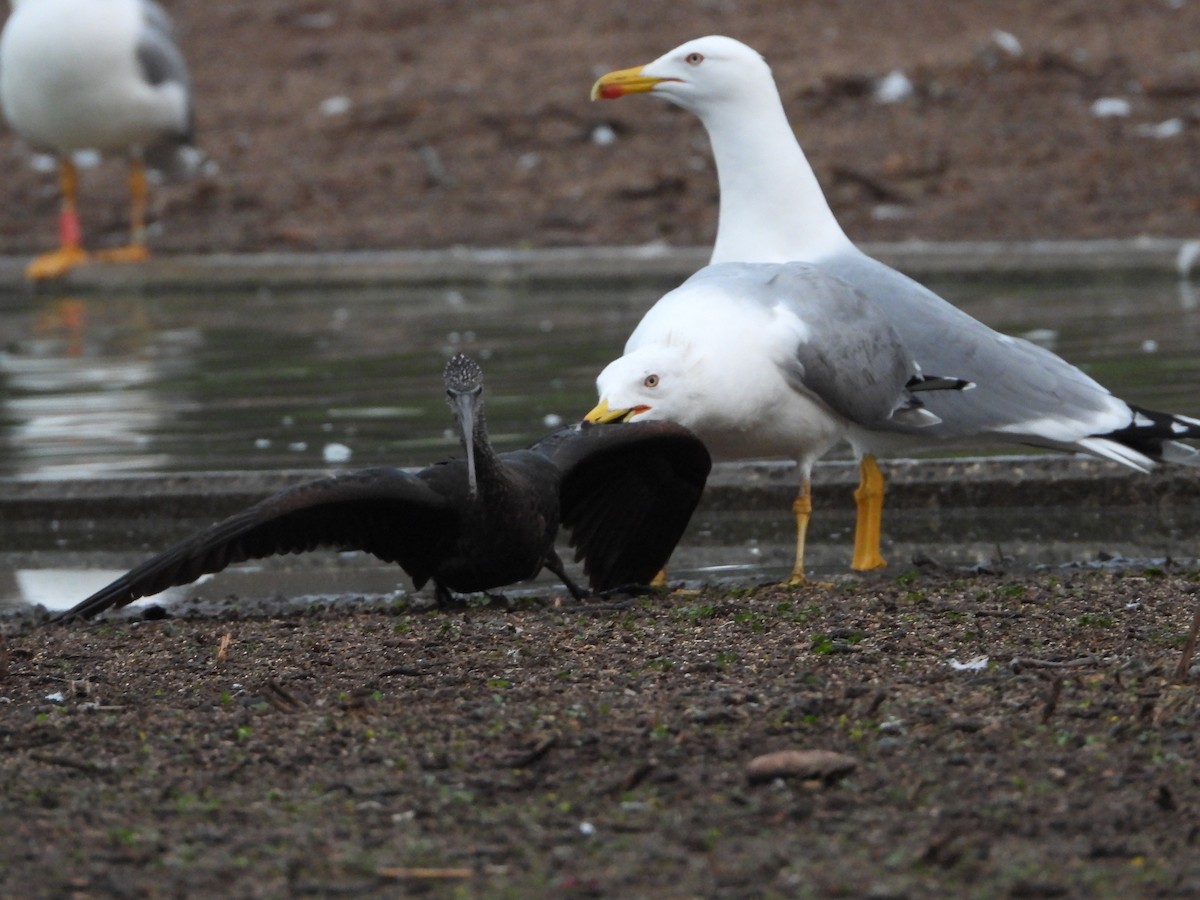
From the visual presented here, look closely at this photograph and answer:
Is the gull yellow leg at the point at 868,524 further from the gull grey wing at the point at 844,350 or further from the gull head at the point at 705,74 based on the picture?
the gull head at the point at 705,74

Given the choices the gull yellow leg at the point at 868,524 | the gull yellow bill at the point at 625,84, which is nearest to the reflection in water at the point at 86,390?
the gull yellow bill at the point at 625,84

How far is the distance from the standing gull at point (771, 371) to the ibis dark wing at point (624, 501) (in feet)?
0.38

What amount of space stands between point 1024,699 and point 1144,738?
12.6 inches

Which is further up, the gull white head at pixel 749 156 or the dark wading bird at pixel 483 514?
the gull white head at pixel 749 156

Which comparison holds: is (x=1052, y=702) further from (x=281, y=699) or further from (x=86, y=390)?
(x=86, y=390)

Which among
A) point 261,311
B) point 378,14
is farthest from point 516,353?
point 378,14

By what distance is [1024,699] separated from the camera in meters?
3.96

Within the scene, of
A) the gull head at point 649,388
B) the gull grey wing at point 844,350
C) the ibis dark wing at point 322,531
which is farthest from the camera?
the gull grey wing at point 844,350

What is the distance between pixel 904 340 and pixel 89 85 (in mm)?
10019

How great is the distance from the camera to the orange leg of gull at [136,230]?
1420 cm

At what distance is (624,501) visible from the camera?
19.0ft

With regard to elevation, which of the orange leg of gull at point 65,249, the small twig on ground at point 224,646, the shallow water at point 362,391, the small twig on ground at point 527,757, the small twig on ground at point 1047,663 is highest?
the orange leg of gull at point 65,249

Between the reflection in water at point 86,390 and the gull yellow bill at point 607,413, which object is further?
the reflection in water at point 86,390

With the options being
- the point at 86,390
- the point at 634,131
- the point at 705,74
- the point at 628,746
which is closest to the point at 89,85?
the point at 634,131
